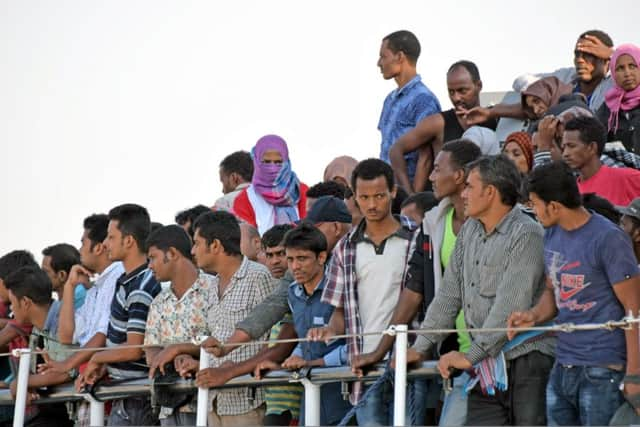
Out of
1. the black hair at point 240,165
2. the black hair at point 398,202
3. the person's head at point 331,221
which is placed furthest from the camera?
the black hair at point 240,165

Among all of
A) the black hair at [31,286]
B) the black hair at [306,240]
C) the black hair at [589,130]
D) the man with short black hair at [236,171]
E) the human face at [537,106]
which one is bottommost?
the black hair at [31,286]

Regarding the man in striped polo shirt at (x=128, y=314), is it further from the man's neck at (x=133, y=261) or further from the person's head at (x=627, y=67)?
the person's head at (x=627, y=67)

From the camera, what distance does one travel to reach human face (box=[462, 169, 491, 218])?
7.46 m

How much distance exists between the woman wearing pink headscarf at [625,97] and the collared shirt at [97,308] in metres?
4.03

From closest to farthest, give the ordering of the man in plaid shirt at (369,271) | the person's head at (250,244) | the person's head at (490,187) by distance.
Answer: the person's head at (490,187)
the man in plaid shirt at (369,271)
the person's head at (250,244)

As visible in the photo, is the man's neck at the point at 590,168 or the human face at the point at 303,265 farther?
the man's neck at the point at 590,168

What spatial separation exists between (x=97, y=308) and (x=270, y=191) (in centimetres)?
245

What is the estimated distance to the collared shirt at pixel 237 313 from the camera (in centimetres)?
875

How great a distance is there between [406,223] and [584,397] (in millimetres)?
1880

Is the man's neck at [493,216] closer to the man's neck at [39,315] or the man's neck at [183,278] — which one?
the man's neck at [183,278]

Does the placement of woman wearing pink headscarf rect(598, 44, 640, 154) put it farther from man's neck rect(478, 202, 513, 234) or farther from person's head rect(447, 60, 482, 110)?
man's neck rect(478, 202, 513, 234)

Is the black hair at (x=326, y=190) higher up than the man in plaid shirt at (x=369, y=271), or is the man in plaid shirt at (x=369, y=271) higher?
the black hair at (x=326, y=190)

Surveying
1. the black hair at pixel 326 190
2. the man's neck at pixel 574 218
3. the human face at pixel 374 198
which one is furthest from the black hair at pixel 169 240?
the man's neck at pixel 574 218

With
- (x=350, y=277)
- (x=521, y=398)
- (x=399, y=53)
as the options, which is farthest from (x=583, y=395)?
(x=399, y=53)
